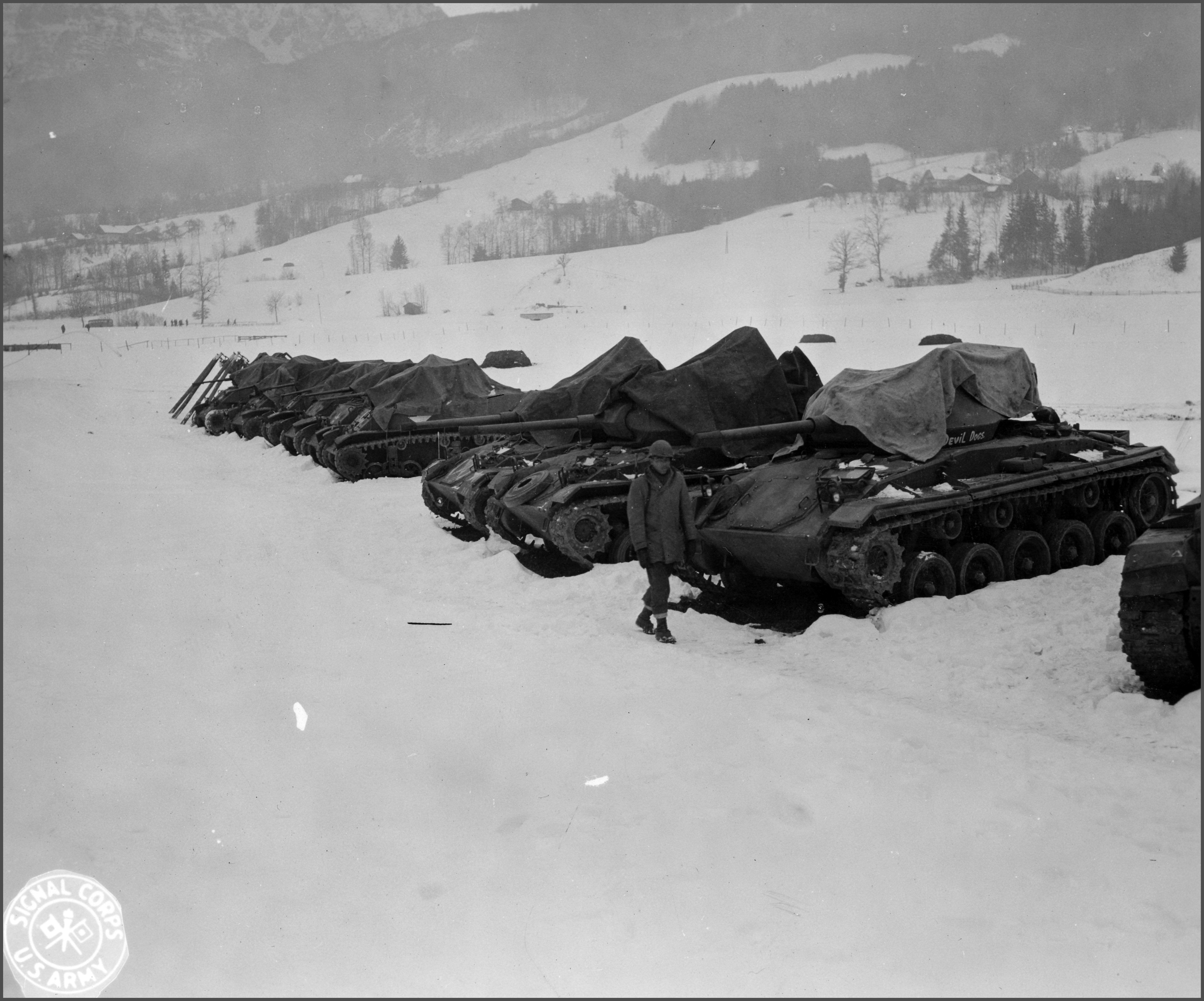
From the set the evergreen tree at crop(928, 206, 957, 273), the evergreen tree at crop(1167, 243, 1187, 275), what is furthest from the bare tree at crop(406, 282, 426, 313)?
the evergreen tree at crop(1167, 243, 1187, 275)

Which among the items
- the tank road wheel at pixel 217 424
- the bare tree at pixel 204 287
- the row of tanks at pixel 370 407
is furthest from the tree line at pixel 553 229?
the row of tanks at pixel 370 407

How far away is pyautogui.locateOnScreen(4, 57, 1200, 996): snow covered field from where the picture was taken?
3.75m

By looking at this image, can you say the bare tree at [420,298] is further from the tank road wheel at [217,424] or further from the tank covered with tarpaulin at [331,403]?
the tank covered with tarpaulin at [331,403]

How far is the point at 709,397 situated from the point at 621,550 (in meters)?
2.41

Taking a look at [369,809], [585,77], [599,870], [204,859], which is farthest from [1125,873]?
[585,77]

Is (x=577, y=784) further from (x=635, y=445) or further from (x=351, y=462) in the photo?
(x=351, y=462)

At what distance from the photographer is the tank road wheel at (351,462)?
1736cm

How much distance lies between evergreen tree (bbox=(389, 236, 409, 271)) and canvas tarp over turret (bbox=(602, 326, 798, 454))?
229ft

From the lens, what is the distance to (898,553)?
8242 millimetres

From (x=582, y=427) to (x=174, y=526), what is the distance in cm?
527

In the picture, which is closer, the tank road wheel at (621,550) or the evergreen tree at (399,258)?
the tank road wheel at (621,550)

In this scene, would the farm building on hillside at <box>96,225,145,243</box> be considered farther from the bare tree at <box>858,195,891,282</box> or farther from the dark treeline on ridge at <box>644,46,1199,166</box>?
the bare tree at <box>858,195,891,282</box>

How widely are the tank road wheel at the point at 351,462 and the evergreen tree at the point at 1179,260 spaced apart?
27158mm

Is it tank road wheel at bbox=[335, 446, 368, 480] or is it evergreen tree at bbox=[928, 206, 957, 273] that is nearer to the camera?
tank road wheel at bbox=[335, 446, 368, 480]
